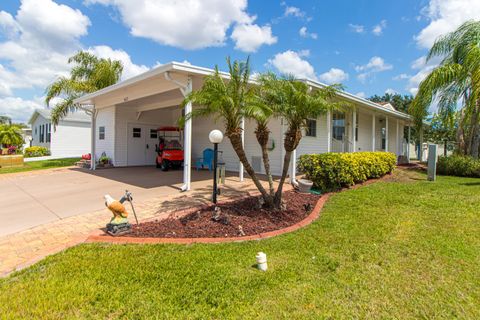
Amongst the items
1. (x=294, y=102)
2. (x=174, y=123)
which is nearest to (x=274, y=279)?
(x=294, y=102)

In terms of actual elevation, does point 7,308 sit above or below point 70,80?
below

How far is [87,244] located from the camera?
371 centimetres

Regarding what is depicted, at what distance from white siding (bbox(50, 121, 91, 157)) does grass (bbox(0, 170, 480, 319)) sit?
2271cm

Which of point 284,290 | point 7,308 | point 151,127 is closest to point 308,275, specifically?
point 284,290

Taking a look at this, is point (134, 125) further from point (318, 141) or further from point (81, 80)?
point (318, 141)

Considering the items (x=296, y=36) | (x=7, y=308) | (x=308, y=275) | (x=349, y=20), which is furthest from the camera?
(x=296, y=36)

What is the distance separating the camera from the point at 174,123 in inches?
619

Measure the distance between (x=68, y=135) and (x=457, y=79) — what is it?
2669 centimetres

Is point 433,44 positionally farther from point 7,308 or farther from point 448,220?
point 7,308

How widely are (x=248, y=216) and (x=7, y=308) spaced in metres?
3.46

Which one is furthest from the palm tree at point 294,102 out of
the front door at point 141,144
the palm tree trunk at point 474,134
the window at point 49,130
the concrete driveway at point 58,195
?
the window at point 49,130

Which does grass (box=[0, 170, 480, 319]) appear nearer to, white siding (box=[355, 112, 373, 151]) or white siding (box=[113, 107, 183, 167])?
white siding (box=[355, 112, 373, 151])

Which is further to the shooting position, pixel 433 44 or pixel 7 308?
pixel 433 44

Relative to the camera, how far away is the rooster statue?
398 cm
